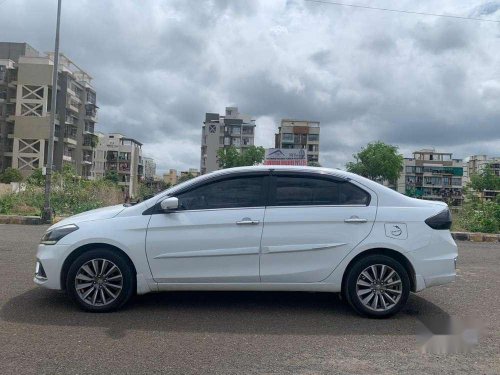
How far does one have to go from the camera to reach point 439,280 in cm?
555

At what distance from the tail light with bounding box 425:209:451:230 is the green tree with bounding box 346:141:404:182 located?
71572mm

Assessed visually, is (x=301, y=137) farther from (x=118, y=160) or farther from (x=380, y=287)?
(x=380, y=287)

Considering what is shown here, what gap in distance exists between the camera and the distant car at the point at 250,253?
545cm

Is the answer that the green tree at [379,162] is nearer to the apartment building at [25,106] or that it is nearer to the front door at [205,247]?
the apartment building at [25,106]

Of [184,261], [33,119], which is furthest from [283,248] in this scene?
[33,119]

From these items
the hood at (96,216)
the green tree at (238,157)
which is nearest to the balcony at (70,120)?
the green tree at (238,157)

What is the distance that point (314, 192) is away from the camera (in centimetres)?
571

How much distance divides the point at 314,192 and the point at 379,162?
243ft

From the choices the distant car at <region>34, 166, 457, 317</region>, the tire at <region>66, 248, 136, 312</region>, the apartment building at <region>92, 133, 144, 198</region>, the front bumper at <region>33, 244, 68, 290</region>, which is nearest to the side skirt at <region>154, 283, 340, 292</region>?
the distant car at <region>34, 166, 457, 317</region>

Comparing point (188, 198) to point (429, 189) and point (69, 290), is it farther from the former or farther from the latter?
point (429, 189)

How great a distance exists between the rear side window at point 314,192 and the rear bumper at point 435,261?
81 centimetres

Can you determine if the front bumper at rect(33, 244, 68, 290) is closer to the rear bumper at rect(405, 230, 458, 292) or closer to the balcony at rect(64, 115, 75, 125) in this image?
the rear bumper at rect(405, 230, 458, 292)

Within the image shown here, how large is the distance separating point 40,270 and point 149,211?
137 cm

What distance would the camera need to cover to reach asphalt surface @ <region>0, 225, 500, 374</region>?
4137 millimetres
